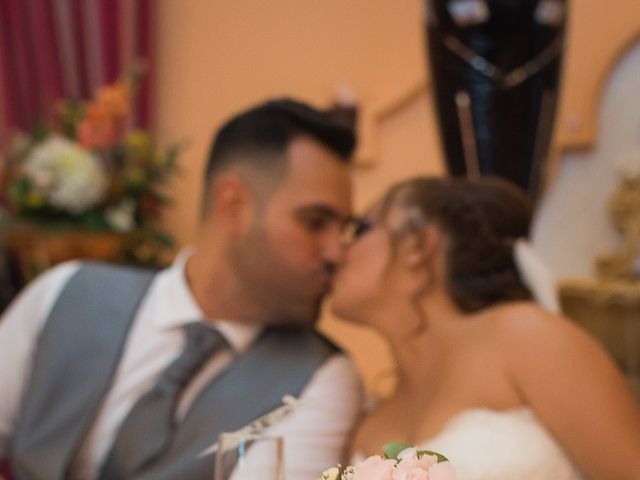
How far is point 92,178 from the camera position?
2.31 metres

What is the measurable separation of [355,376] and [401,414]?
0.10 metres

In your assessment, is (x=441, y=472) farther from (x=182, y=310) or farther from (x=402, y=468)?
(x=182, y=310)

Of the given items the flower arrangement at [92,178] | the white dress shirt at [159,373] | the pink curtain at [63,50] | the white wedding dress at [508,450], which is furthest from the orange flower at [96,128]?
the white wedding dress at [508,450]

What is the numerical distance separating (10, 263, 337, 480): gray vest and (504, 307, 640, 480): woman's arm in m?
0.33

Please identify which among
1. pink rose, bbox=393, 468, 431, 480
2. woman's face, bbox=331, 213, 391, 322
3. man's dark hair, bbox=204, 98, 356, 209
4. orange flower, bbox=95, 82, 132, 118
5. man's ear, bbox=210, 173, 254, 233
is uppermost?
pink rose, bbox=393, 468, 431, 480

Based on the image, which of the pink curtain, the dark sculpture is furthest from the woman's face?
the pink curtain

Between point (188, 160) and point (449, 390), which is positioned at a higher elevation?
point (449, 390)

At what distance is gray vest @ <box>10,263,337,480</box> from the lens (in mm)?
1285

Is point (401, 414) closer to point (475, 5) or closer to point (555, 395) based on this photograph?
point (555, 395)

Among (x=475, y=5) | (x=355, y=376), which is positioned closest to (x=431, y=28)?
(x=475, y=5)

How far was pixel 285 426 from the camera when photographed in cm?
128

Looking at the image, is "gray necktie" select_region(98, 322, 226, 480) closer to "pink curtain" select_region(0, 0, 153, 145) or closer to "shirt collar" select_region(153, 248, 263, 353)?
"shirt collar" select_region(153, 248, 263, 353)

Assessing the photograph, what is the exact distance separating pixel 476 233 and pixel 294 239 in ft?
0.89

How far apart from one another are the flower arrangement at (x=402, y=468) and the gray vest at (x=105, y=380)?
0.56m
